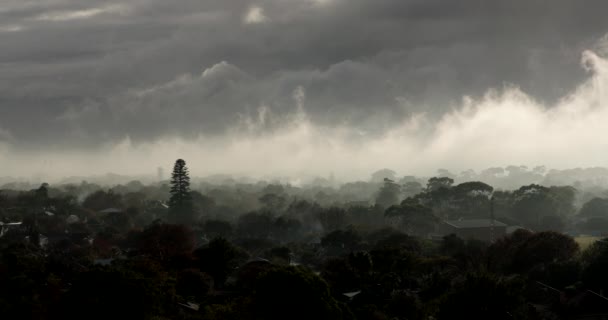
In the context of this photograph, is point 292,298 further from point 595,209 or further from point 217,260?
point 595,209

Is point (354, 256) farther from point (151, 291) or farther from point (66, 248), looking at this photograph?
point (66, 248)

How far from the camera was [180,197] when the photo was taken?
116m

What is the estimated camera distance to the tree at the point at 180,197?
114 metres

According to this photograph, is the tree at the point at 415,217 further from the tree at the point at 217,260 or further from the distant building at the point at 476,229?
the tree at the point at 217,260

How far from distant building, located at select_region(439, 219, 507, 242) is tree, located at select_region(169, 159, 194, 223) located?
38.4 meters

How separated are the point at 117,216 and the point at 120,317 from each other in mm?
82321

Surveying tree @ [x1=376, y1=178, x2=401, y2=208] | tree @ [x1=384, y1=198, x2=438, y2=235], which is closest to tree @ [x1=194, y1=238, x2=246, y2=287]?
tree @ [x1=384, y1=198, x2=438, y2=235]

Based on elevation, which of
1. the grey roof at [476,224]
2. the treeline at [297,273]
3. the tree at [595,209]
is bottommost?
the treeline at [297,273]

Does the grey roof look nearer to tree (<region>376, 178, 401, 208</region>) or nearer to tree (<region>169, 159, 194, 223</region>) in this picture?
tree (<region>169, 159, 194, 223</region>)

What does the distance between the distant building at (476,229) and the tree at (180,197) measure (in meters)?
38.4

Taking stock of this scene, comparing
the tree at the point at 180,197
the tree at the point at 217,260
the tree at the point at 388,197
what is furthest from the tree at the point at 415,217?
the tree at the point at 388,197

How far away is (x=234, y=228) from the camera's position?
355 feet

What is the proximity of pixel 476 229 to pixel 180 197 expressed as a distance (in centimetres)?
A: 4497

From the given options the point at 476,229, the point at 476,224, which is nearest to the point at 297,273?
the point at 476,229
